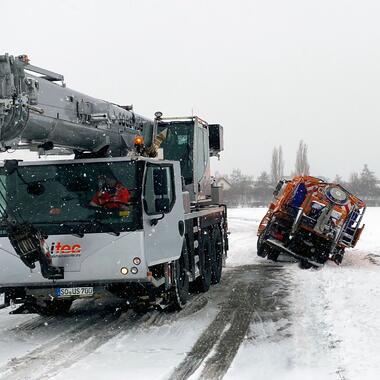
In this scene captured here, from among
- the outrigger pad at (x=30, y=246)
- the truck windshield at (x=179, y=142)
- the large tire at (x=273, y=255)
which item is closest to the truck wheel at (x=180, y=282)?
the outrigger pad at (x=30, y=246)

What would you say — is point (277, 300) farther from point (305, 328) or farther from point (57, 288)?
point (57, 288)

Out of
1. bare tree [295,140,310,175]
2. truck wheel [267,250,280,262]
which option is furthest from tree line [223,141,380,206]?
truck wheel [267,250,280,262]

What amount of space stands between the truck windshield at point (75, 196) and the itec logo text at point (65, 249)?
0.17 m

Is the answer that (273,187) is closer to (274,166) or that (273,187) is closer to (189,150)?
(274,166)

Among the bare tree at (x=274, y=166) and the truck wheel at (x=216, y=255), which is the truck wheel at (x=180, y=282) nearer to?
the truck wheel at (x=216, y=255)

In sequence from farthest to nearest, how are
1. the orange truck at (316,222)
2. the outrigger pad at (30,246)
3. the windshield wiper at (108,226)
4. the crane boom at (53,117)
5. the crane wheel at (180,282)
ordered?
the orange truck at (316,222)
the crane wheel at (180,282)
the windshield wiper at (108,226)
the outrigger pad at (30,246)
the crane boom at (53,117)

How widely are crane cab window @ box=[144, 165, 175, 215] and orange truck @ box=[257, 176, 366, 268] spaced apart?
7.66 metres

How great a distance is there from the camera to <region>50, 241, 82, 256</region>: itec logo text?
7.81 metres

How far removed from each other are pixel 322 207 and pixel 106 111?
8486 millimetres

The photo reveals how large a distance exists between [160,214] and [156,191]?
33 centimetres

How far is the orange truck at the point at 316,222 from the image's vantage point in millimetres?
15203

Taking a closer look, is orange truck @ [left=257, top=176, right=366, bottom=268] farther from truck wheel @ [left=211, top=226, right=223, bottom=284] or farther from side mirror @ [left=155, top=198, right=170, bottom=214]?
side mirror @ [left=155, top=198, right=170, bottom=214]

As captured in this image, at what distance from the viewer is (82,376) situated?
6.07 metres

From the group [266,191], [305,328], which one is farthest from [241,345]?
[266,191]
